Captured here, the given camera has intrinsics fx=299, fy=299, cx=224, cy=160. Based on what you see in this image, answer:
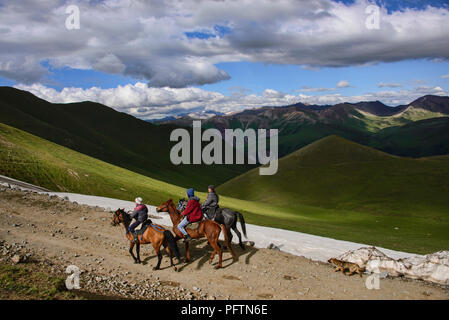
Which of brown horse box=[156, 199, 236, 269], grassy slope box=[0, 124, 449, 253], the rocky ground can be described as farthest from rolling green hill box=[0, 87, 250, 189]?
brown horse box=[156, 199, 236, 269]

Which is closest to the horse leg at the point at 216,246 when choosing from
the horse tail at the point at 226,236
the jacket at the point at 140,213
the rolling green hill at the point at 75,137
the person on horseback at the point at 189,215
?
the horse tail at the point at 226,236

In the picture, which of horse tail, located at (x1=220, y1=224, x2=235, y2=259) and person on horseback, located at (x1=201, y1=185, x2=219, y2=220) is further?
person on horseback, located at (x1=201, y1=185, x2=219, y2=220)

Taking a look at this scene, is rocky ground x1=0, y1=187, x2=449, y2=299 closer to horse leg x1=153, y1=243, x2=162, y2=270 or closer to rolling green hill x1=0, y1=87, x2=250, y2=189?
horse leg x1=153, y1=243, x2=162, y2=270

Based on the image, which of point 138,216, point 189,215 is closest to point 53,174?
point 138,216

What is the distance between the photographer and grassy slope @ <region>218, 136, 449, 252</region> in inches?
1965

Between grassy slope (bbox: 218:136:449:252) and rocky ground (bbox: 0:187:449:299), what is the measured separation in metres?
22.9

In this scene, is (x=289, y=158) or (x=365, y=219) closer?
(x=365, y=219)

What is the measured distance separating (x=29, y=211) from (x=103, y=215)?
4897 millimetres

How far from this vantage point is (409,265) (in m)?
16.9

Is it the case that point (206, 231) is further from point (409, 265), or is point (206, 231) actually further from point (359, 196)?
point (359, 196)

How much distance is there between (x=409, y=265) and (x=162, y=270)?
13.7 m

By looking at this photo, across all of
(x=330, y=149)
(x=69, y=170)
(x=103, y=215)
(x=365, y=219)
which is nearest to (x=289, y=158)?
(x=330, y=149)
